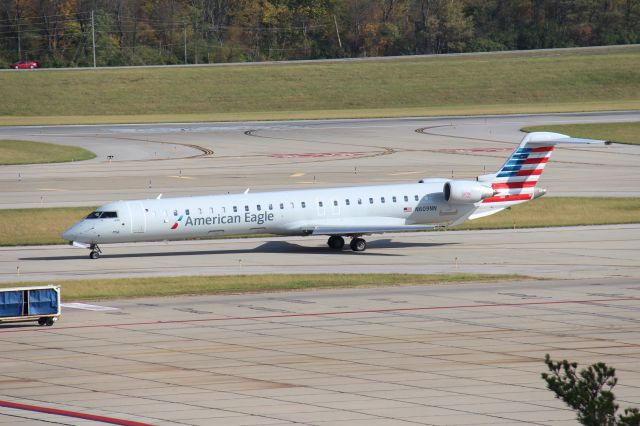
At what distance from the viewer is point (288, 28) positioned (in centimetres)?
15838

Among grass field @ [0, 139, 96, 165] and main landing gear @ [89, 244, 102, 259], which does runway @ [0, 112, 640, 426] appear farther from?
grass field @ [0, 139, 96, 165]

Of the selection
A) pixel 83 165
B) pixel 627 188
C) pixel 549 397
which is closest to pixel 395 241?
pixel 627 188

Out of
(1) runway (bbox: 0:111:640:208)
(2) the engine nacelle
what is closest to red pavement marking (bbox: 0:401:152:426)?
(2) the engine nacelle

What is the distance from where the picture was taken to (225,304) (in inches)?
1417

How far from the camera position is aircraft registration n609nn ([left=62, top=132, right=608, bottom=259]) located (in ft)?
149

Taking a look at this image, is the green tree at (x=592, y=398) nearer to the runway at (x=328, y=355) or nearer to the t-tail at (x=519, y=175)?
the runway at (x=328, y=355)

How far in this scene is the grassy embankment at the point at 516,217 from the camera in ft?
171

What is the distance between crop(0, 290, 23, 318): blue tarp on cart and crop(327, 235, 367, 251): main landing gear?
59.4 feet

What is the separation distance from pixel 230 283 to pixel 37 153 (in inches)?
1762

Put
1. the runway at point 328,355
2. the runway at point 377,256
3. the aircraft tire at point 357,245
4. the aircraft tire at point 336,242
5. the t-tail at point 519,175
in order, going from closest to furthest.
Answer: the runway at point 328,355 < the runway at point 377,256 < the aircraft tire at point 357,245 < the aircraft tire at point 336,242 < the t-tail at point 519,175

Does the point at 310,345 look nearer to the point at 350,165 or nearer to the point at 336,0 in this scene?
the point at 350,165

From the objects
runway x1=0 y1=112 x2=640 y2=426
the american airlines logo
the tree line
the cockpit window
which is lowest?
runway x1=0 y1=112 x2=640 y2=426

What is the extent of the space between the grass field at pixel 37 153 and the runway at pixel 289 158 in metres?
1.74

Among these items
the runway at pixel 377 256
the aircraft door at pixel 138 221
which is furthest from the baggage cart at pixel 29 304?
the aircraft door at pixel 138 221
